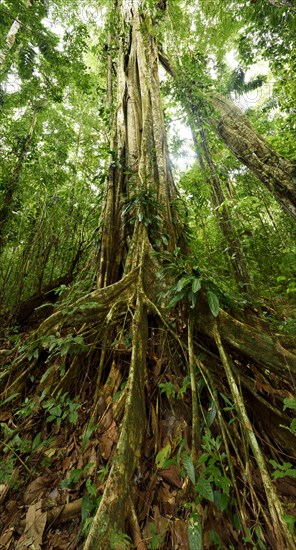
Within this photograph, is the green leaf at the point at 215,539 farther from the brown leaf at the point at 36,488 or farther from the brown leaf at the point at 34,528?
the brown leaf at the point at 36,488

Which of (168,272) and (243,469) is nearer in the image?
(243,469)

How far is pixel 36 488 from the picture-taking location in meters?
1.49

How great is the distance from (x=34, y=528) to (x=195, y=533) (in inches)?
33.6

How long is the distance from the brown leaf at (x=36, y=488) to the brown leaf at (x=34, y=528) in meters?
0.06

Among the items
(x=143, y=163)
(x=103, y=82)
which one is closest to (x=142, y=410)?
(x=143, y=163)

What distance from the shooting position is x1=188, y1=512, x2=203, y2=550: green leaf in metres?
0.96

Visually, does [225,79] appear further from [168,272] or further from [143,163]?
[168,272]

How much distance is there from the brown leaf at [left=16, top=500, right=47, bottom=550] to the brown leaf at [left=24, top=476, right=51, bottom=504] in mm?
59

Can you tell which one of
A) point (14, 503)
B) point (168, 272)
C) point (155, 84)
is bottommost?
Result: point (14, 503)

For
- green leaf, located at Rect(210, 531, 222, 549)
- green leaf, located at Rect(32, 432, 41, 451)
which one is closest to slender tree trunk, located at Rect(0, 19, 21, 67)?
green leaf, located at Rect(32, 432, 41, 451)

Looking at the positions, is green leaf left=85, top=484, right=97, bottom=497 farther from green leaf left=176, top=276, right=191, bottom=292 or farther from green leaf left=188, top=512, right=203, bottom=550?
green leaf left=176, top=276, right=191, bottom=292

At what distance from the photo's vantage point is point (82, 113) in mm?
6703

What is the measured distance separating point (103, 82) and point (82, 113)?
1088mm

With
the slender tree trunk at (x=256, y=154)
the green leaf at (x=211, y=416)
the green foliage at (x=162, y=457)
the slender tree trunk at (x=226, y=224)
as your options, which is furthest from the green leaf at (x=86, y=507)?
the slender tree trunk at (x=256, y=154)
